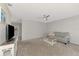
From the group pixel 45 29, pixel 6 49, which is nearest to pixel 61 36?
pixel 45 29

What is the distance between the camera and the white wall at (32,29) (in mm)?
4850

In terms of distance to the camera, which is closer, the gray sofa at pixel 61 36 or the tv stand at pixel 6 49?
the tv stand at pixel 6 49

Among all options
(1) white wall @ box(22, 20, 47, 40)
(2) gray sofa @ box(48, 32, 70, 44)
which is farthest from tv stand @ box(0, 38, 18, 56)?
(2) gray sofa @ box(48, 32, 70, 44)

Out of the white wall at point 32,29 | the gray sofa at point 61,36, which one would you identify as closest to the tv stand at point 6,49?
the white wall at point 32,29

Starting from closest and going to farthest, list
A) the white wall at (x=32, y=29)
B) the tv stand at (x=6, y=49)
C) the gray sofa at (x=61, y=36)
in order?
Result: the tv stand at (x=6, y=49)
the white wall at (x=32, y=29)
the gray sofa at (x=61, y=36)

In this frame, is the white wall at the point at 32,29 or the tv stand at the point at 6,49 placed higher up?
the white wall at the point at 32,29

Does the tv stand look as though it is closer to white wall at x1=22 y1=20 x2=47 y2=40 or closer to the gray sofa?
white wall at x1=22 y1=20 x2=47 y2=40

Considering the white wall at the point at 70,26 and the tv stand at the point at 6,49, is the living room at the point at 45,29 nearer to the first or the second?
the white wall at the point at 70,26

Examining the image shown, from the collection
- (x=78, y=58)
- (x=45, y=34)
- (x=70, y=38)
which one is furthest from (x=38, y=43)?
(x=78, y=58)

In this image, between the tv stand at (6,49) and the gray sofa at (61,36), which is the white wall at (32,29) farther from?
the tv stand at (6,49)

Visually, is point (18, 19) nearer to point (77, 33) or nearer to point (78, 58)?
point (77, 33)

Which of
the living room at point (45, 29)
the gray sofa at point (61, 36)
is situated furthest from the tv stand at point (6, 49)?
the gray sofa at point (61, 36)

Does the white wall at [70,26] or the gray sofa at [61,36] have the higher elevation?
the white wall at [70,26]

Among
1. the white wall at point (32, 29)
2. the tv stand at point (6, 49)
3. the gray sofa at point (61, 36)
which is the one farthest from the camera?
the gray sofa at point (61, 36)
